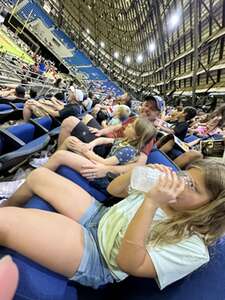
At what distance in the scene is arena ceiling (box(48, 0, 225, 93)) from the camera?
1395cm

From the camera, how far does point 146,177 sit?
107cm

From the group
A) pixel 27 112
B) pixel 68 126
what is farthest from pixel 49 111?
pixel 68 126

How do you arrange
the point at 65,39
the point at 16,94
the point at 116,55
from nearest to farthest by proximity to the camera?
the point at 16,94 < the point at 65,39 < the point at 116,55

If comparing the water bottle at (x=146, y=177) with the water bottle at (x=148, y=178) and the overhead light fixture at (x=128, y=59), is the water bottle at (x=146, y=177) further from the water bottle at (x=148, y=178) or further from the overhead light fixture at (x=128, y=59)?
the overhead light fixture at (x=128, y=59)

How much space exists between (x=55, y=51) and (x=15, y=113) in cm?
2038

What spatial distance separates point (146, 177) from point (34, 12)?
2469 cm

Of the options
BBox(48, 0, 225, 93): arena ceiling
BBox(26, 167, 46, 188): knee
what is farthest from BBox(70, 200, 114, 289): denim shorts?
BBox(48, 0, 225, 93): arena ceiling

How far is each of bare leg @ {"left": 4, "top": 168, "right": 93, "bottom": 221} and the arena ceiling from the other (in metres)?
10.5

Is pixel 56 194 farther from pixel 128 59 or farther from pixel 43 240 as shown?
pixel 128 59

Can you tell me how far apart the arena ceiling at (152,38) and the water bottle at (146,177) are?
10849 mm

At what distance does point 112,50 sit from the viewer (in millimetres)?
38281

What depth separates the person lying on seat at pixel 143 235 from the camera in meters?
1.05

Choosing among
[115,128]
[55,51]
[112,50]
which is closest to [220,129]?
[115,128]

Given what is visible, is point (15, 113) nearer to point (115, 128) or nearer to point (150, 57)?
point (115, 128)
